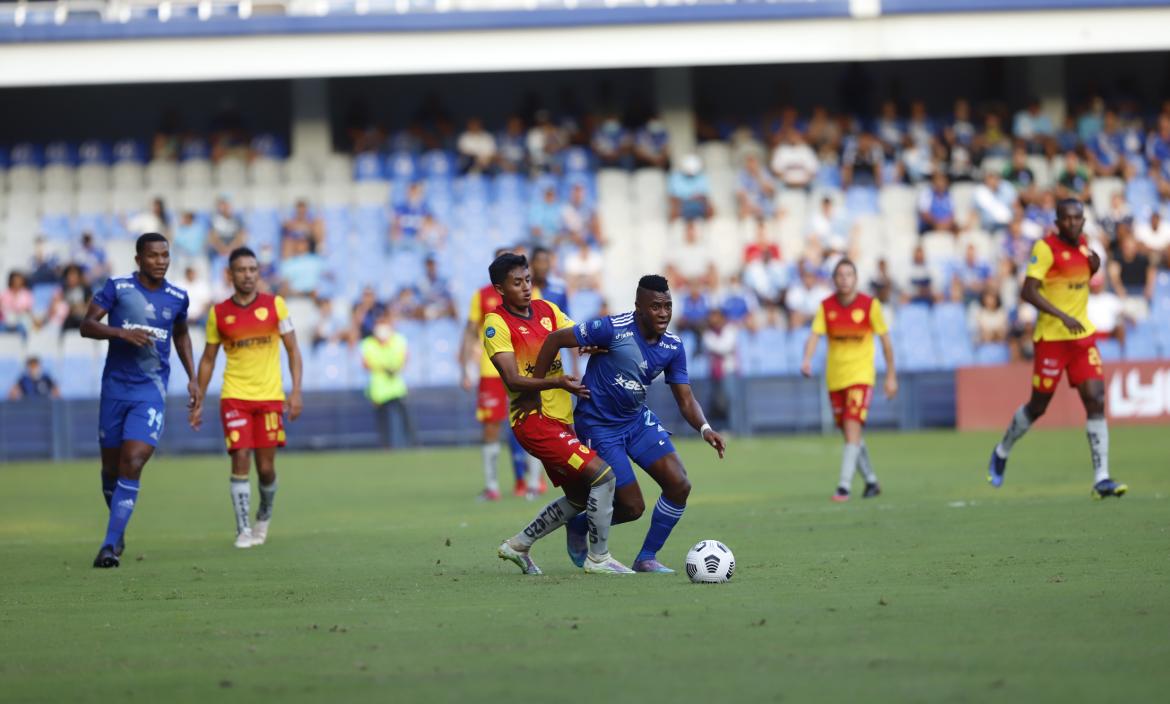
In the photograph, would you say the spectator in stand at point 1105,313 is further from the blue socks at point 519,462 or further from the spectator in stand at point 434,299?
the blue socks at point 519,462

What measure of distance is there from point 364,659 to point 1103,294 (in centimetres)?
2321

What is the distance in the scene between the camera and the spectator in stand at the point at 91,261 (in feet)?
95.1

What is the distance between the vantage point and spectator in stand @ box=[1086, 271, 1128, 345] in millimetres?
28219

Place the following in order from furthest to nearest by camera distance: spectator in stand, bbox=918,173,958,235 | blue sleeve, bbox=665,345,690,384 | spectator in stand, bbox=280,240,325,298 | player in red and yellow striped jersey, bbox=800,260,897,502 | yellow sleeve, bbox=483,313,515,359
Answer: spectator in stand, bbox=918,173,958,235 < spectator in stand, bbox=280,240,325,298 < player in red and yellow striped jersey, bbox=800,260,897,502 < blue sleeve, bbox=665,345,690,384 < yellow sleeve, bbox=483,313,515,359

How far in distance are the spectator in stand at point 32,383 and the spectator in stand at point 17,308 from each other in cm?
131

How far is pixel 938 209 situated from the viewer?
30594mm

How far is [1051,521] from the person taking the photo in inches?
508

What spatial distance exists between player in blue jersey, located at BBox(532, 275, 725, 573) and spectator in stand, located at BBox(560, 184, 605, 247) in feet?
63.8

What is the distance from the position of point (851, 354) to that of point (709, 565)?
680 centimetres

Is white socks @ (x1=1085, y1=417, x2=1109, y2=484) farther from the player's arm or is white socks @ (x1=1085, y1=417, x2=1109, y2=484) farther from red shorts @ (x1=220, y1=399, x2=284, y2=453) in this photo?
the player's arm

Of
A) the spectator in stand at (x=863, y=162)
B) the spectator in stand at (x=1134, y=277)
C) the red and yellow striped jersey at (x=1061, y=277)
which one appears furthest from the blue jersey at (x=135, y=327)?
the spectator in stand at (x=863, y=162)

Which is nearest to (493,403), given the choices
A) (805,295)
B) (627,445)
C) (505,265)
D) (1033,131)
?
(627,445)

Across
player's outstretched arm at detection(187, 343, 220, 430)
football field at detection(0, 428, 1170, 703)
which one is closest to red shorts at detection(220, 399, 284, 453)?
player's outstretched arm at detection(187, 343, 220, 430)

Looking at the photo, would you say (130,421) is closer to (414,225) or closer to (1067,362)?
(1067,362)
